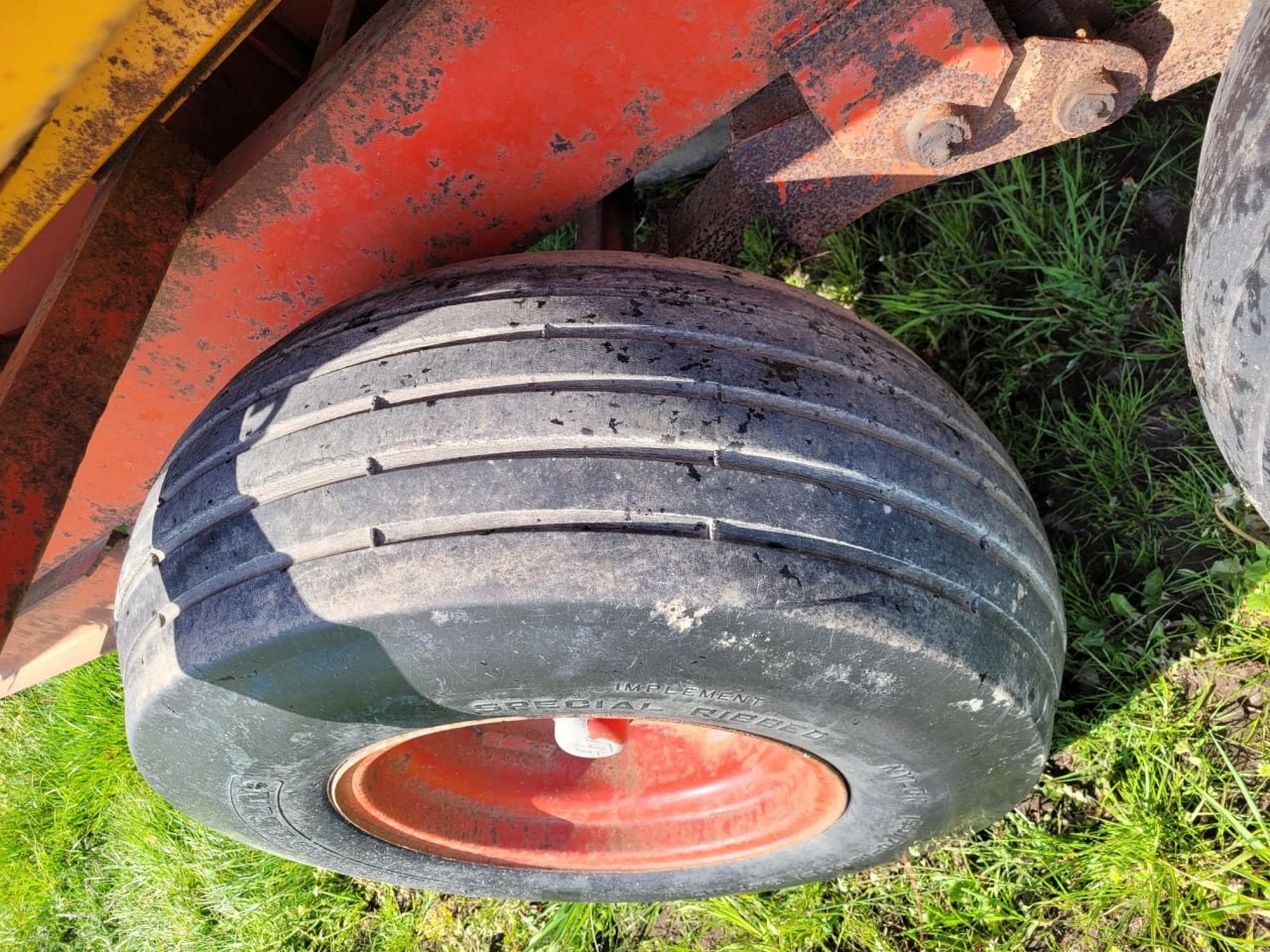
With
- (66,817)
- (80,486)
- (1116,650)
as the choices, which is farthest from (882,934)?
(66,817)

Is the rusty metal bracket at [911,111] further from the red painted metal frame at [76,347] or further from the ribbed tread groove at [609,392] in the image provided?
the red painted metal frame at [76,347]

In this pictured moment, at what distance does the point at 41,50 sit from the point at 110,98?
15cm

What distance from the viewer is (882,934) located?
6.80ft

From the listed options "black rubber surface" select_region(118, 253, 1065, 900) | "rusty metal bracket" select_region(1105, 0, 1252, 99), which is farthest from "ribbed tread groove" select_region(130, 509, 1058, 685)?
"rusty metal bracket" select_region(1105, 0, 1252, 99)

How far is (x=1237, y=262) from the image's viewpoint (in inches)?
47.3

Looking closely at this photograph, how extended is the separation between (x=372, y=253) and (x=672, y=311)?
1.74 ft

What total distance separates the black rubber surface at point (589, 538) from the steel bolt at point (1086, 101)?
0.45 meters

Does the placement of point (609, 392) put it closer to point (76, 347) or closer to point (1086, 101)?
point (76, 347)

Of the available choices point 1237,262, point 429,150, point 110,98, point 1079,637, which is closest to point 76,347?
point 110,98

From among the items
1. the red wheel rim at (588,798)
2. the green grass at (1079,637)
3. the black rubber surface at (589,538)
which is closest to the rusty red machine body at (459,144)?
the black rubber surface at (589,538)

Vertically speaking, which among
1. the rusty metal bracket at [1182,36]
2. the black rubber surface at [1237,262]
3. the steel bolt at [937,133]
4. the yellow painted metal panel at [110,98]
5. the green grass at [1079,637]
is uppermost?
the yellow painted metal panel at [110,98]

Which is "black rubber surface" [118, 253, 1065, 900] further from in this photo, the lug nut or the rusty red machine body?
the lug nut

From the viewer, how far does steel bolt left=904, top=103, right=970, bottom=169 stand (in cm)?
151

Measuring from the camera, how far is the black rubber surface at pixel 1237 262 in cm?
117
